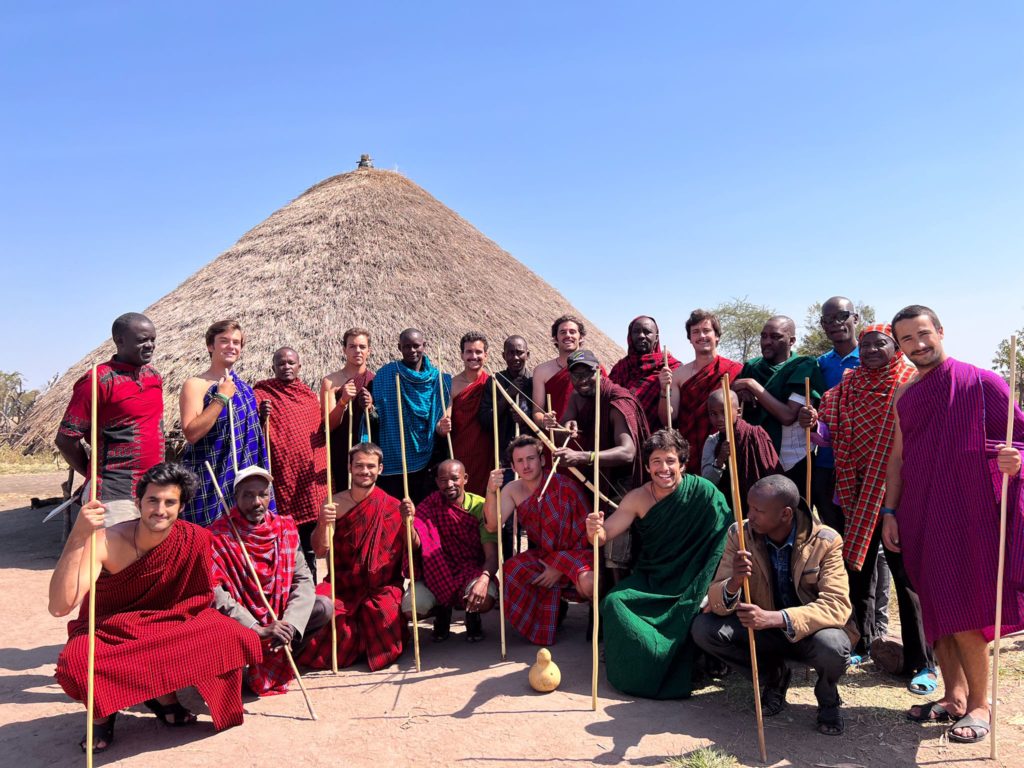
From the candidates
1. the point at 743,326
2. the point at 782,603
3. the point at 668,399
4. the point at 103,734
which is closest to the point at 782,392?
the point at 668,399

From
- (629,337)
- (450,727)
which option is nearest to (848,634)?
(450,727)

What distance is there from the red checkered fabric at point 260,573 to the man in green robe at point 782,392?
9.46 feet

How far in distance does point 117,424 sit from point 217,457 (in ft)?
2.30

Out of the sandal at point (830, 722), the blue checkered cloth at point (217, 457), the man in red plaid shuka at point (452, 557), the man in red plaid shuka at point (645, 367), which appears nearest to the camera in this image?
the sandal at point (830, 722)

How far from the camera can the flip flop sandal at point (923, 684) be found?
11.9 ft

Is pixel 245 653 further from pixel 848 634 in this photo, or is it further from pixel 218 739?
pixel 848 634

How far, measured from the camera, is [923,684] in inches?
143

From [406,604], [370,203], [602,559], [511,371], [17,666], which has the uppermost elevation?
[370,203]

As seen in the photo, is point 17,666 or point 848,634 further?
point 17,666

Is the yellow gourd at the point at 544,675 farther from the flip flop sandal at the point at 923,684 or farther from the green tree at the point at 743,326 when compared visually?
the green tree at the point at 743,326

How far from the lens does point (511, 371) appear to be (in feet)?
18.2

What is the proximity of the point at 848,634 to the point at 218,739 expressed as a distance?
2.87m

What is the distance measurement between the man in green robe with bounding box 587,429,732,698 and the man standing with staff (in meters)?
2.38

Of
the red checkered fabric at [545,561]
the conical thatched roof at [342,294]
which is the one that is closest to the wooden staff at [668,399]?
the red checkered fabric at [545,561]
